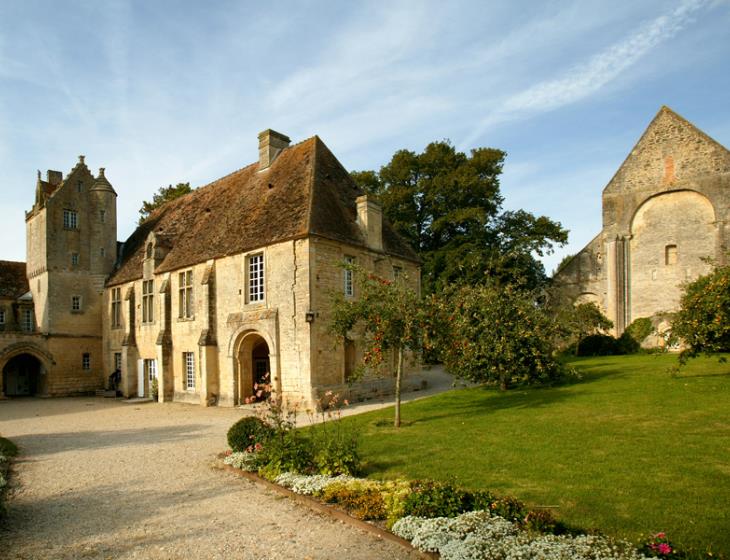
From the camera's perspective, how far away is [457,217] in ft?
106

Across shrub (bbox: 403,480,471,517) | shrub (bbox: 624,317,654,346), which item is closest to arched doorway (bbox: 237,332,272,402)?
shrub (bbox: 403,480,471,517)

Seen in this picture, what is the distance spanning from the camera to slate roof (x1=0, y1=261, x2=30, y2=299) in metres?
29.4

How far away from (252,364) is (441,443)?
471 inches

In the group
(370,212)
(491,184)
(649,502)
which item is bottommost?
(649,502)

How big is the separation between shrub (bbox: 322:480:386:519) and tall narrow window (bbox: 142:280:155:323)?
19.8m

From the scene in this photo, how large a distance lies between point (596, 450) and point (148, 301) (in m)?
21.9

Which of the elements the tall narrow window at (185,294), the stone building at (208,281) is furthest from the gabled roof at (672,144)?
the tall narrow window at (185,294)

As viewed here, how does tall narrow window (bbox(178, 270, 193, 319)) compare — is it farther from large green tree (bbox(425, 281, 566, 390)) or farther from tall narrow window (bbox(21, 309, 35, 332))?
tall narrow window (bbox(21, 309, 35, 332))

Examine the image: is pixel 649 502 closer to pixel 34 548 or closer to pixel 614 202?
pixel 34 548

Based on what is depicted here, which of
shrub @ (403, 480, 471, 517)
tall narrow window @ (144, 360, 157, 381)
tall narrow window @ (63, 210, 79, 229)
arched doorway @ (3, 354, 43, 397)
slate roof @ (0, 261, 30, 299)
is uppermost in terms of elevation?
tall narrow window @ (63, 210, 79, 229)

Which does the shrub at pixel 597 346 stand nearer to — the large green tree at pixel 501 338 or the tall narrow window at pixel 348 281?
the large green tree at pixel 501 338

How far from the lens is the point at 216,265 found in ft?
67.3

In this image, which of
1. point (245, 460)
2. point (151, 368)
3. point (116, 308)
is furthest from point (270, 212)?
point (116, 308)

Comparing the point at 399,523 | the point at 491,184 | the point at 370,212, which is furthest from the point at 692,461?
the point at 491,184
